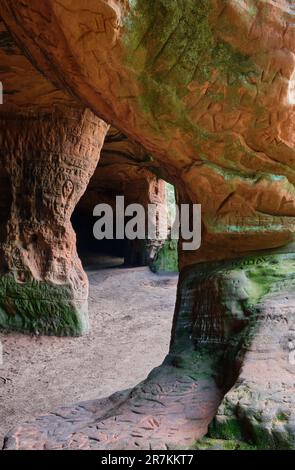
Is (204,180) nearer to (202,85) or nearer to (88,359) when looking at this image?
(202,85)

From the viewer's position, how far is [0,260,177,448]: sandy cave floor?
4.09 metres

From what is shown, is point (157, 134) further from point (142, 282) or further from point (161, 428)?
point (142, 282)

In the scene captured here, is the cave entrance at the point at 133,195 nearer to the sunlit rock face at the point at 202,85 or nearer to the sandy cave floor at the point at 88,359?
the sandy cave floor at the point at 88,359

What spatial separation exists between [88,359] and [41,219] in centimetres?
158

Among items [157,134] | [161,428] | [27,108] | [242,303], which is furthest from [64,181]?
[161,428]

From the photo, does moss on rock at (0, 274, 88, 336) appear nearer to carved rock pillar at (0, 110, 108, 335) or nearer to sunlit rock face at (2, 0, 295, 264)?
carved rock pillar at (0, 110, 108, 335)

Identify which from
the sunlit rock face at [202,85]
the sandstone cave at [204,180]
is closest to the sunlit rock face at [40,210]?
the sandstone cave at [204,180]

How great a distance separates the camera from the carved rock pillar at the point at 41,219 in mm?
5273

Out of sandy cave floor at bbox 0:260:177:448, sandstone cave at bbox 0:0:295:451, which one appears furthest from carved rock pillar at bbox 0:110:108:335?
sandstone cave at bbox 0:0:295:451

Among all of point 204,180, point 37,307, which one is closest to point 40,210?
point 37,307

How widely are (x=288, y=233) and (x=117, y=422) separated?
52.3 inches

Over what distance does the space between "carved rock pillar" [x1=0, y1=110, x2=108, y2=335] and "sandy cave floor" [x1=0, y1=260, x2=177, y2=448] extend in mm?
265

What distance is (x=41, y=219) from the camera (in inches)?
211

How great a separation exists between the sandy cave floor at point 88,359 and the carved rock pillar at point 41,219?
0.26 metres
